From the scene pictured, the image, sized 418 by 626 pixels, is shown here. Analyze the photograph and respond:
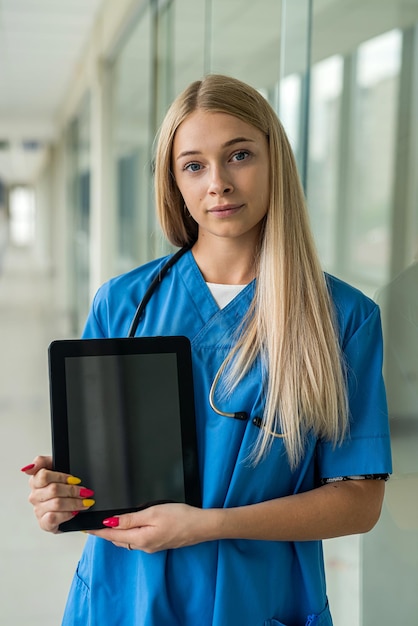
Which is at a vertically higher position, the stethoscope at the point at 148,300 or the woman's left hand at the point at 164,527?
the stethoscope at the point at 148,300

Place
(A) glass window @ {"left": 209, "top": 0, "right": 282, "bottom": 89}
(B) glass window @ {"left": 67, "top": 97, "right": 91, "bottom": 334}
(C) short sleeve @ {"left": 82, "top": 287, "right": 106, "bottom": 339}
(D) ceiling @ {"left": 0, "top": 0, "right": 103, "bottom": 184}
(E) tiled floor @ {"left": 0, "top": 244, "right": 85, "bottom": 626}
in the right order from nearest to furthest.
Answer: (C) short sleeve @ {"left": 82, "top": 287, "right": 106, "bottom": 339}, (A) glass window @ {"left": 209, "top": 0, "right": 282, "bottom": 89}, (E) tiled floor @ {"left": 0, "top": 244, "right": 85, "bottom": 626}, (D) ceiling @ {"left": 0, "top": 0, "right": 103, "bottom": 184}, (B) glass window @ {"left": 67, "top": 97, "right": 91, "bottom": 334}

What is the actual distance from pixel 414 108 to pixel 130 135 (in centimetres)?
306

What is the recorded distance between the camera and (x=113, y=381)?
3.32 feet

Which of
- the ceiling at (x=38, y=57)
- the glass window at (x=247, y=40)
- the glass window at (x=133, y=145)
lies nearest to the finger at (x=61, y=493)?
the glass window at (x=247, y=40)

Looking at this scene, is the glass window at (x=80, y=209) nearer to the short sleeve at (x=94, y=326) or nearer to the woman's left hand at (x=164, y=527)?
the short sleeve at (x=94, y=326)

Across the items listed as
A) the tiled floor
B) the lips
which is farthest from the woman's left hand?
the tiled floor

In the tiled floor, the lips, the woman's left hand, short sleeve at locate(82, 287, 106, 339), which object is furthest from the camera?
the tiled floor

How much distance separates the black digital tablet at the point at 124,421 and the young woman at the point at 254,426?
3 centimetres

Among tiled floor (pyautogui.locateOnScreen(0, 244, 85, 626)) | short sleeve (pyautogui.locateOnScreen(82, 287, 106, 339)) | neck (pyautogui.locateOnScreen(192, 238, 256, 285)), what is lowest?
tiled floor (pyautogui.locateOnScreen(0, 244, 85, 626))

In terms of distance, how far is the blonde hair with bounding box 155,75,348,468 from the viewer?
0.98 metres

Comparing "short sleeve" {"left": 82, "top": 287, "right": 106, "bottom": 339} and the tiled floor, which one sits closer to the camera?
"short sleeve" {"left": 82, "top": 287, "right": 106, "bottom": 339}

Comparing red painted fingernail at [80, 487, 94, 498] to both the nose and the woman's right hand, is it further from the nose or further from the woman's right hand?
the nose

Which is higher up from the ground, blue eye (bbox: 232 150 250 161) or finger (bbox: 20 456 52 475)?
blue eye (bbox: 232 150 250 161)

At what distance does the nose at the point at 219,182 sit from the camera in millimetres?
1030
